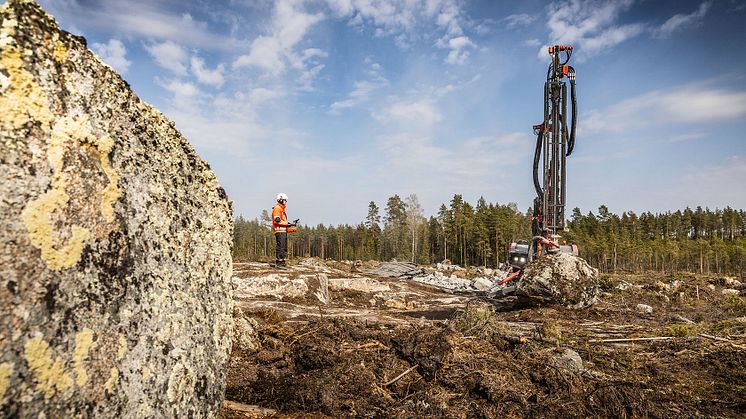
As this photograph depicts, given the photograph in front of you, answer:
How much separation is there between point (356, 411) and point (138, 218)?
2080 mm

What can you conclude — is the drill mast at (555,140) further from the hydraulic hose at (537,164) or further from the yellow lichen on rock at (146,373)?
the yellow lichen on rock at (146,373)

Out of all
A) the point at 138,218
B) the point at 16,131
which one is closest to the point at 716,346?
the point at 138,218

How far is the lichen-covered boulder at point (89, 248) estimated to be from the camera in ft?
5.34

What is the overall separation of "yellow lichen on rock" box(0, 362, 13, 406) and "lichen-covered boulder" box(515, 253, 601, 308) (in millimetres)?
9484

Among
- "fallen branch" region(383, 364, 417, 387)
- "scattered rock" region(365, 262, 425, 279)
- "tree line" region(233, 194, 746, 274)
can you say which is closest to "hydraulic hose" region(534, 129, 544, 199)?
"scattered rock" region(365, 262, 425, 279)

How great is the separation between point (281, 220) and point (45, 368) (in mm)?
10965

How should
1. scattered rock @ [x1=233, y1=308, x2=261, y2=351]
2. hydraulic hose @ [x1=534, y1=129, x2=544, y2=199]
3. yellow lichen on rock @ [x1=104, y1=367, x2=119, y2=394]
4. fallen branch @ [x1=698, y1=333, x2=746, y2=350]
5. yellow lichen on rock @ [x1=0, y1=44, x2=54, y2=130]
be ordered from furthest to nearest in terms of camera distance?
hydraulic hose @ [x1=534, y1=129, x2=544, y2=199]
fallen branch @ [x1=698, y1=333, x2=746, y2=350]
scattered rock @ [x1=233, y1=308, x2=261, y2=351]
yellow lichen on rock @ [x1=104, y1=367, x2=119, y2=394]
yellow lichen on rock @ [x1=0, y1=44, x2=54, y2=130]

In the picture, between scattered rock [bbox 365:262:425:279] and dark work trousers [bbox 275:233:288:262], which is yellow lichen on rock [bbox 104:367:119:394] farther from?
scattered rock [bbox 365:262:425:279]

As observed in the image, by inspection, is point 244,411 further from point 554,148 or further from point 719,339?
point 554,148

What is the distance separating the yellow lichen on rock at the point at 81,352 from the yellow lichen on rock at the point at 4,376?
0.89 ft

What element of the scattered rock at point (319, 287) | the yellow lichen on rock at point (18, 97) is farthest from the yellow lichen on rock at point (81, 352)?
the scattered rock at point (319, 287)

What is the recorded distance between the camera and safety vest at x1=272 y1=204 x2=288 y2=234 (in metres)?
12.5

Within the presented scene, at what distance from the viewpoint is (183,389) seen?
2393 mm

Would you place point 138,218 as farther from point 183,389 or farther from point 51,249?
point 183,389
